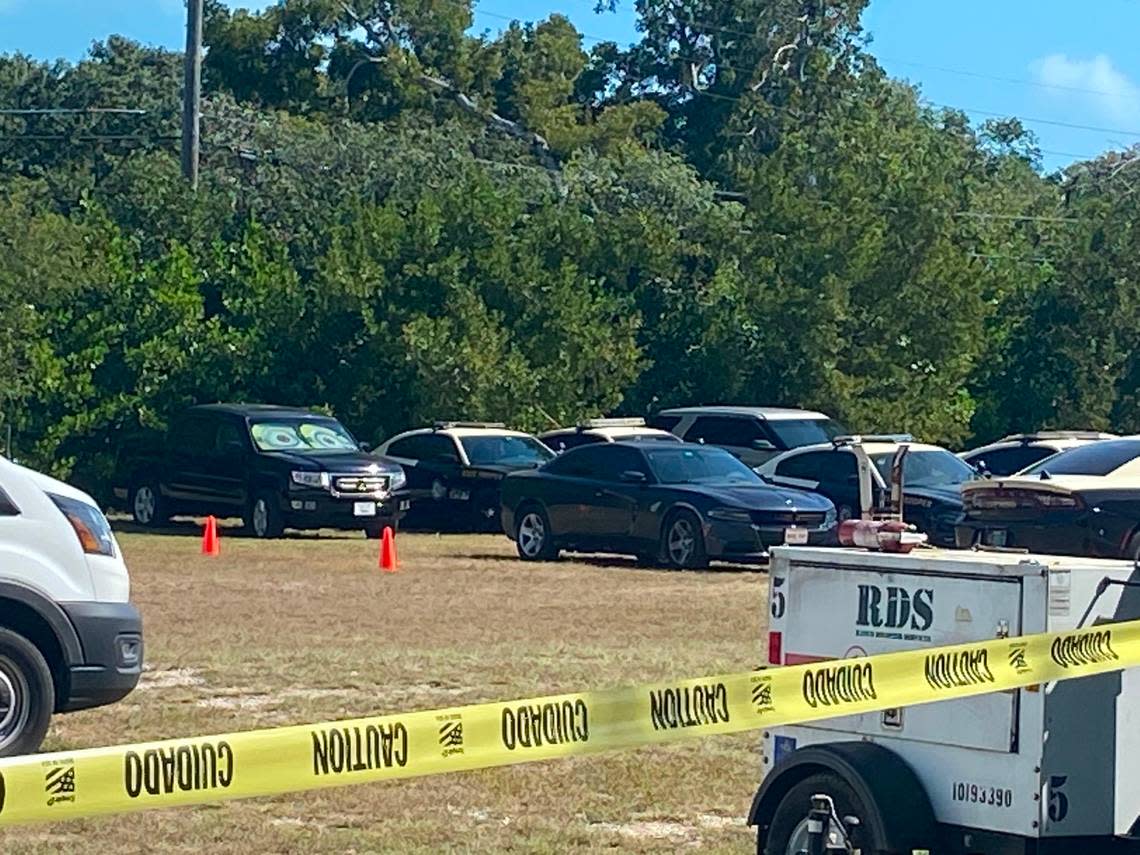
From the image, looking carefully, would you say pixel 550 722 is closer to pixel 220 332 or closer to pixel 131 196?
pixel 220 332

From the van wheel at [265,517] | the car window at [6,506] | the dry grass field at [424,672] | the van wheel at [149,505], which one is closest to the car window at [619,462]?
the dry grass field at [424,672]

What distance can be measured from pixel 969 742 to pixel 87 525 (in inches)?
192

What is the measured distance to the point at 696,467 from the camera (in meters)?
24.3

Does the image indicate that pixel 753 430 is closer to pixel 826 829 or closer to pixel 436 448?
pixel 436 448

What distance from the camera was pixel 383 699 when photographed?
41.6 ft

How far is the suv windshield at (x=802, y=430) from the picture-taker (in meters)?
31.0

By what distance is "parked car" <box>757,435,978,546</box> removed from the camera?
81.4 feet

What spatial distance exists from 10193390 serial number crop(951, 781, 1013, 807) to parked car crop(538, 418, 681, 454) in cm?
2059

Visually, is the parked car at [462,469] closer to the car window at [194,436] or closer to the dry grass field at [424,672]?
the car window at [194,436]

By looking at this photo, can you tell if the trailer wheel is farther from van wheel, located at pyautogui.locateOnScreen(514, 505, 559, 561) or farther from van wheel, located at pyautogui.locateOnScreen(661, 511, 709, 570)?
van wheel, located at pyautogui.locateOnScreen(514, 505, 559, 561)

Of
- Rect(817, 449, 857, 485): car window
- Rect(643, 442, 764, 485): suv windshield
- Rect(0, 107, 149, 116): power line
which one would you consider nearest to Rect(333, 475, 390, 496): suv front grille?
Rect(643, 442, 764, 485): suv windshield

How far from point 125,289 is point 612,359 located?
8044 millimetres

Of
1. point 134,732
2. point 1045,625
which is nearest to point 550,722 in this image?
point 1045,625

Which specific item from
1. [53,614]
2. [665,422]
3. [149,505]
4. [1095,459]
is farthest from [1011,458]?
[53,614]
